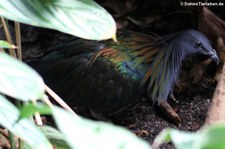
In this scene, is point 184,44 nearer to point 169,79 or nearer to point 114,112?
point 169,79

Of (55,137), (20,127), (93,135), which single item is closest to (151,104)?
(55,137)

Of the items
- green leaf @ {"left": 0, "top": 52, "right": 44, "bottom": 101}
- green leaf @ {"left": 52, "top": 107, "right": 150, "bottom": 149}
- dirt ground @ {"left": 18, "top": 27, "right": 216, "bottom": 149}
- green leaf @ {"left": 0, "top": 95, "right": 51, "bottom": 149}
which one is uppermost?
green leaf @ {"left": 52, "top": 107, "right": 150, "bottom": 149}

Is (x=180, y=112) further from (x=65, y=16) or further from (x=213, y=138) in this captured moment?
(x=213, y=138)

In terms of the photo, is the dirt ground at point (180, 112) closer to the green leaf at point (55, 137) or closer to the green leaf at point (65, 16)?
the green leaf at point (55, 137)

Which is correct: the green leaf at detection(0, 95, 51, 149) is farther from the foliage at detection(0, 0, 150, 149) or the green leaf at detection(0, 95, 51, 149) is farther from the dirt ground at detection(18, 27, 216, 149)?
the dirt ground at detection(18, 27, 216, 149)

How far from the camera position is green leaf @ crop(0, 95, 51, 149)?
0.68 metres

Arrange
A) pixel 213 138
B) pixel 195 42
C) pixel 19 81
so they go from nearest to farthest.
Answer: pixel 213 138 → pixel 19 81 → pixel 195 42

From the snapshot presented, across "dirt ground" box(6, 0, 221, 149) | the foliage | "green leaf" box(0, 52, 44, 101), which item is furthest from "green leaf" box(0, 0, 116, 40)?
"dirt ground" box(6, 0, 221, 149)

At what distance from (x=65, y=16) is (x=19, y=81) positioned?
218mm

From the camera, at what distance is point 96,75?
254 centimetres

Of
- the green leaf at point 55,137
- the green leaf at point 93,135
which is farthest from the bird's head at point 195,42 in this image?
the green leaf at point 93,135

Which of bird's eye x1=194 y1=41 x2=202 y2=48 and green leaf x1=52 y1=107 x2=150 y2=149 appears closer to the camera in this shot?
green leaf x1=52 y1=107 x2=150 y2=149

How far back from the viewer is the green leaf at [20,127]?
2.22 feet

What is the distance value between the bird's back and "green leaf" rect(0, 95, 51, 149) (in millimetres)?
1825
